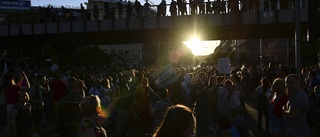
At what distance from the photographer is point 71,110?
8586 mm

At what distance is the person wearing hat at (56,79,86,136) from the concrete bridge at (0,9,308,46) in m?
25.9

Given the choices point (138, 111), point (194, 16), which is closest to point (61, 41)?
point (194, 16)

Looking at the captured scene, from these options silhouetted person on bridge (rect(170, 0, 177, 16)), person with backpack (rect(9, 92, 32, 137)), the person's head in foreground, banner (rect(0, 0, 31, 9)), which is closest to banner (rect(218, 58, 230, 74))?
person with backpack (rect(9, 92, 32, 137))

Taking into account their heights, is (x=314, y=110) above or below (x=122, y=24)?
below

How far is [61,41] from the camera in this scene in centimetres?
4525

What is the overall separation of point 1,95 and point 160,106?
21.1 feet

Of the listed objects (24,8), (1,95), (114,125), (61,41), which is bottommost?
(114,125)

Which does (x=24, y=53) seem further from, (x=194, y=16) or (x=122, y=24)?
(x=194, y=16)

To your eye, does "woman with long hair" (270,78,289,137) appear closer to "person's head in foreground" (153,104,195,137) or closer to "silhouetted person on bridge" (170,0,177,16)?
"person's head in foreground" (153,104,195,137)

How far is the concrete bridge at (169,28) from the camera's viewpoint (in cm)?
3384

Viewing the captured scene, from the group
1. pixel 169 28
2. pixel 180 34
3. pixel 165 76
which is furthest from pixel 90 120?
pixel 180 34

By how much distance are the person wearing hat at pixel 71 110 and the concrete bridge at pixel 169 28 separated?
85.0 ft

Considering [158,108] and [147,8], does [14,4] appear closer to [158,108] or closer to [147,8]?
[147,8]

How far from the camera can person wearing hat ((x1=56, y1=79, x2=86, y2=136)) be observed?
8516mm
